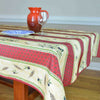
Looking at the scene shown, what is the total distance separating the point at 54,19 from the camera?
2322mm

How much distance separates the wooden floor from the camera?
1561 millimetres

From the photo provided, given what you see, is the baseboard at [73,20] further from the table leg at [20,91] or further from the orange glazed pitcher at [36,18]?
the table leg at [20,91]

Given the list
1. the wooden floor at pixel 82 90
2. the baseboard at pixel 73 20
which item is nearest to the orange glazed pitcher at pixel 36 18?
the wooden floor at pixel 82 90

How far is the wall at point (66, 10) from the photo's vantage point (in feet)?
7.11

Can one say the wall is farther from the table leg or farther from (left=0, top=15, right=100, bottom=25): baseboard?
the table leg

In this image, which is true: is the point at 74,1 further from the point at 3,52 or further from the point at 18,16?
the point at 3,52

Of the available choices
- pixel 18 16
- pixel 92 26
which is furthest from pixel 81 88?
pixel 18 16

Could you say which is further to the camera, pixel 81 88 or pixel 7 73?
pixel 81 88

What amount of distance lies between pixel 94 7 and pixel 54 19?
587 millimetres

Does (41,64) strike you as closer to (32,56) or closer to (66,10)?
(32,56)

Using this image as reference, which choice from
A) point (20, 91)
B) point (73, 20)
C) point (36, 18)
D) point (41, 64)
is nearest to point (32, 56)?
point (41, 64)

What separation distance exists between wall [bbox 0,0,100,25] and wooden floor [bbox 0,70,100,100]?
0.78m

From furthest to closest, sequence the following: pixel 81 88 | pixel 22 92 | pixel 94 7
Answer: pixel 94 7, pixel 81 88, pixel 22 92

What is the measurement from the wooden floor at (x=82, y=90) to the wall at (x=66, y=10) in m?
0.78
